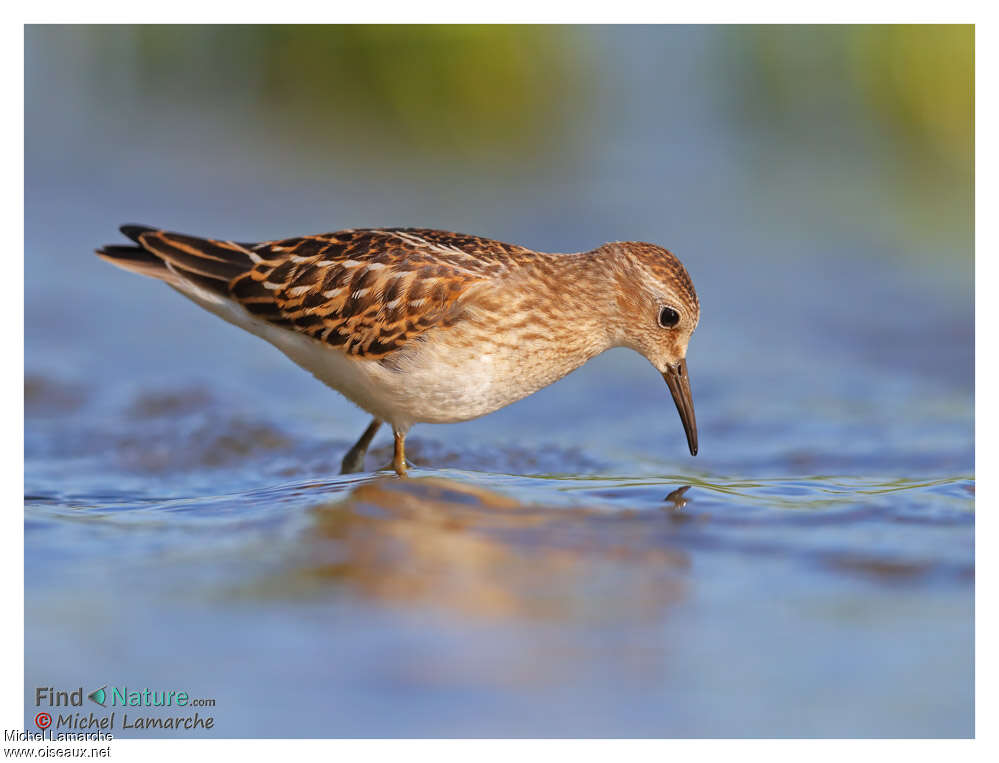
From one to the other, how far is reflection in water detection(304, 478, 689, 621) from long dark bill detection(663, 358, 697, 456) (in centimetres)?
152

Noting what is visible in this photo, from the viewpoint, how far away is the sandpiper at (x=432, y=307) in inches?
250

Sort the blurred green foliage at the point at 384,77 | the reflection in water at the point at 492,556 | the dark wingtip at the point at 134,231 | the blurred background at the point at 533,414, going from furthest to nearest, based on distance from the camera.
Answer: the blurred green foliage at the point at 384,77 → the dark wingtip at the point at 134,231 → the reflection in water at the point at 492,556 → the blurred background at the point at 533,414

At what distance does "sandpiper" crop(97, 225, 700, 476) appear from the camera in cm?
634

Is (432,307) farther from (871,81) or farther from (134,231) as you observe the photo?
(871,81)

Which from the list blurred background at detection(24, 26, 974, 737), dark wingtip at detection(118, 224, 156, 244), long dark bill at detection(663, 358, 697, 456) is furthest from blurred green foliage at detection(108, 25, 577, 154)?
long dark bill at detection(663, 358, 697, 456)

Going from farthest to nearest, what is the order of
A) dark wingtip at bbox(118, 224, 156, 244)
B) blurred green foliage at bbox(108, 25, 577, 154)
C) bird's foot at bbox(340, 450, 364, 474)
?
blurred green foliage at bbox(108, 25, 577, 154), bird's foot at bbox(340, 450, 364, 474), dark wingtip at bbox(118, 224, 156, 244)

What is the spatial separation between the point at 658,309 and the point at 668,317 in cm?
8

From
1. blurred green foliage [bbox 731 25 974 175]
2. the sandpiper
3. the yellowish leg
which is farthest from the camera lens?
blurred green foliage [bbox 731 25 974 175]

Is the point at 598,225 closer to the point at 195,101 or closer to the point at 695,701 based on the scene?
the point at 195,101

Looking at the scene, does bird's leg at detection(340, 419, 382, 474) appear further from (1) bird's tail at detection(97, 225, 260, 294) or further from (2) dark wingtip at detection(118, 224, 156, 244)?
(2) dark wingtip at detection(118, 224, 156, 244)

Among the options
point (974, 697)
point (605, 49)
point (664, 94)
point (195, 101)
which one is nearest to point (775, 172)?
point (664, 94)

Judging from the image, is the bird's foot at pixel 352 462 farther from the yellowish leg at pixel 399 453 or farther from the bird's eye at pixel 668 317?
the bird's eye at pixel 668 317

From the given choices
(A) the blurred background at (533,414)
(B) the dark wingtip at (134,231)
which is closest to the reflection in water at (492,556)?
(A) the blurred background at (533,414)

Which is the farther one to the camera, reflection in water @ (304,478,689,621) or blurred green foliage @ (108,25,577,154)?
blurred green foliage @ (108,25,577,154)
